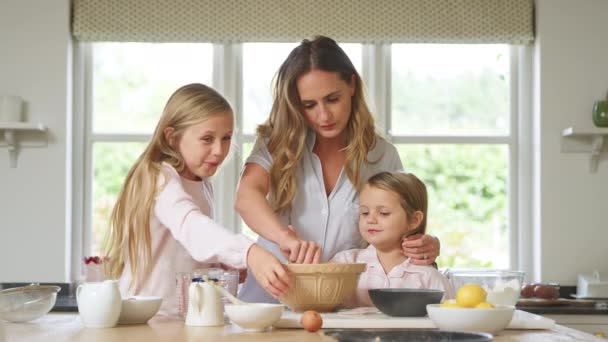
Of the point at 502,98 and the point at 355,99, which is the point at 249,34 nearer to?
the point at 502,98

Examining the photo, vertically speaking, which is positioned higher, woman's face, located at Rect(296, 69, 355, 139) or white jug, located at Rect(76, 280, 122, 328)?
woman's face, located at Rect(296, 69, 355, 139)

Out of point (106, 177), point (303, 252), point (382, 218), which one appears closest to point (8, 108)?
point (106, 177)

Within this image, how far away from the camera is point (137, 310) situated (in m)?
2.06

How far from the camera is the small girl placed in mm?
2691

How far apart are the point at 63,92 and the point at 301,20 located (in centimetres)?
126

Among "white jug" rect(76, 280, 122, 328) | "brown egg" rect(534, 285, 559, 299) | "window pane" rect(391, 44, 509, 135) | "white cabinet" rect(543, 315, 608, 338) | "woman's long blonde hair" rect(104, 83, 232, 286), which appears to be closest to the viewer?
"white jug" rect(76, 280, 122, 328)

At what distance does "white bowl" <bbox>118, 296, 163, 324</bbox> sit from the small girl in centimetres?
77

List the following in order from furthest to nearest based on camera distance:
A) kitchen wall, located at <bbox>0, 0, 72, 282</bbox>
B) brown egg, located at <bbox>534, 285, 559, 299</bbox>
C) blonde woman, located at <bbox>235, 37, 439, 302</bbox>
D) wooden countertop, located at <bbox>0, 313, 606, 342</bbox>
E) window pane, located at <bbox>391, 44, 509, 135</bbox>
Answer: window pane, located at <bbox>391, 44, 509, 135</bbox>
kitchen wall, located at <bbox>0, 0, 72, 282</bbox>
brown egg, located at <bbox>534, 285, 559, 299</bbox>
blonde woman, located at <bbox>235, 37, 439, 302</bbox>
wooden countertop, located at <bbox>0, 313, 606, 342</bbox>

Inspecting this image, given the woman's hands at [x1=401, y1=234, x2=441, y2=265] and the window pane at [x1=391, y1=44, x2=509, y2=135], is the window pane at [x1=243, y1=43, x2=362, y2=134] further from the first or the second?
the woman's hands at [x1=401, y1=234, x2=441, y2=265]

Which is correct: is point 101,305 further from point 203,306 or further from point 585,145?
point 585,145

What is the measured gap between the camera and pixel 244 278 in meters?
2.88

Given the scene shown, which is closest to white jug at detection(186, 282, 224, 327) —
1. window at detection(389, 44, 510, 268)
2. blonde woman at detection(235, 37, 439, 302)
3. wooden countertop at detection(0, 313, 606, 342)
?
wooden countertop at detection(0, 313, 606, 342)

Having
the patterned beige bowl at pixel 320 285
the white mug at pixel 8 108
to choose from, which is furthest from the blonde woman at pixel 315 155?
the white mug at pixel 8 108

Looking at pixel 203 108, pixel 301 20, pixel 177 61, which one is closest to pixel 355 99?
pixel 203 108
